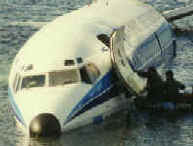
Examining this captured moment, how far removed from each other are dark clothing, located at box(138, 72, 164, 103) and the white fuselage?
5.55ft

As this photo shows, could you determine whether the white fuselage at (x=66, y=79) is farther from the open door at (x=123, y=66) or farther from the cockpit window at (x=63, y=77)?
the open door at (x=123, y=66)

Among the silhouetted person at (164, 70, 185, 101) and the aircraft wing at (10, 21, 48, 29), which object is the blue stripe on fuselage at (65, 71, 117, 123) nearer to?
the silhouetted person at (164, 70, 185, 101)

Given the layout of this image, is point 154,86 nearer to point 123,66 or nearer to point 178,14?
point 123,66

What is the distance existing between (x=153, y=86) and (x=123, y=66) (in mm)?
2697

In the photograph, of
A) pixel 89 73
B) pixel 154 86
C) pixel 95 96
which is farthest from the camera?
pixel 154 86

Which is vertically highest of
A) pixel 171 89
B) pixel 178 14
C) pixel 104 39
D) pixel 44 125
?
pixel 104 39

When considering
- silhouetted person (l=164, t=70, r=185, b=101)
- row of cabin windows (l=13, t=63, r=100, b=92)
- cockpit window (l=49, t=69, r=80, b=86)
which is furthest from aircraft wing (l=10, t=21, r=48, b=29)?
cockpit window (l=49, t=69, r=80, b=86)

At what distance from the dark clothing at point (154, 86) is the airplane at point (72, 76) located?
335 mm

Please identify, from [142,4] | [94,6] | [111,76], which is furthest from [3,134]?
[142,4]

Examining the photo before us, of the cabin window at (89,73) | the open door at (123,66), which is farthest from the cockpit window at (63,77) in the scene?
the open door at (123,66)

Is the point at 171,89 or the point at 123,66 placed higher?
the point at 123,66

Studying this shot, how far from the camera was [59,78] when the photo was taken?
1426 inches

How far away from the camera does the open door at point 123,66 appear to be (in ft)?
123

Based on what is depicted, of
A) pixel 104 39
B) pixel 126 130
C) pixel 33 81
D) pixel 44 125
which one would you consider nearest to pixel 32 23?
pixel 104 39
